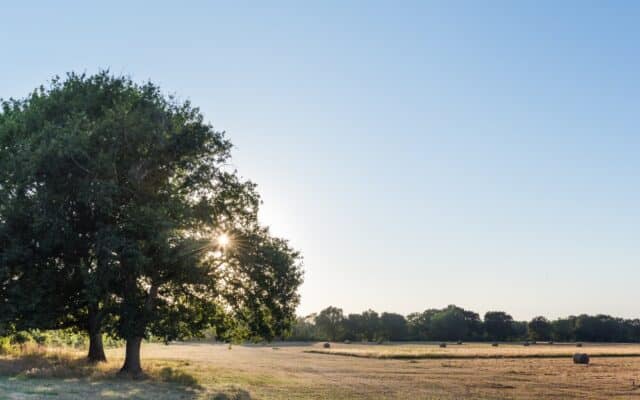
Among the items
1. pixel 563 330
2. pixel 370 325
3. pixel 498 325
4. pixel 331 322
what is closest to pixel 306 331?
pixel 331 322

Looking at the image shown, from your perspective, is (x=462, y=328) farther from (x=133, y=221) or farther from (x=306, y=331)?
(x=133, y=221)

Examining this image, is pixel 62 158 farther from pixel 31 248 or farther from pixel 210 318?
pixel 210 318

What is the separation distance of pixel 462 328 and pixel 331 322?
37586 mm

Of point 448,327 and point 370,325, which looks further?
point 370,325

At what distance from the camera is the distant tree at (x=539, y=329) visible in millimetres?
162500

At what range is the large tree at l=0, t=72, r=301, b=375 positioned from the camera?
95.6 feet

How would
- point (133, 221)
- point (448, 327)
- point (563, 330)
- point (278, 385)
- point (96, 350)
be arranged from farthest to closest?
point (448, 327), point (563, 330), point (96, 350), point (278, 385), point (133, 221)

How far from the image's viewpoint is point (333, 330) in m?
171

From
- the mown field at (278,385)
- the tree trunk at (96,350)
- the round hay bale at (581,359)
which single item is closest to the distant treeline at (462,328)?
the round hay bale at (581,359)

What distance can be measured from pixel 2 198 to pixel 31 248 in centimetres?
283

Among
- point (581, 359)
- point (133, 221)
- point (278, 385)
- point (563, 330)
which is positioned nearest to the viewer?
point (133, 221)

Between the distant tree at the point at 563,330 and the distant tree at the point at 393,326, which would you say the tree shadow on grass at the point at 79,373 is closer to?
the distant tree at the point at 393,326

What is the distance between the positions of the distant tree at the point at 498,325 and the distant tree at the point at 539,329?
20.7 feet

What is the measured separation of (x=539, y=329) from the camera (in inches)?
6516
